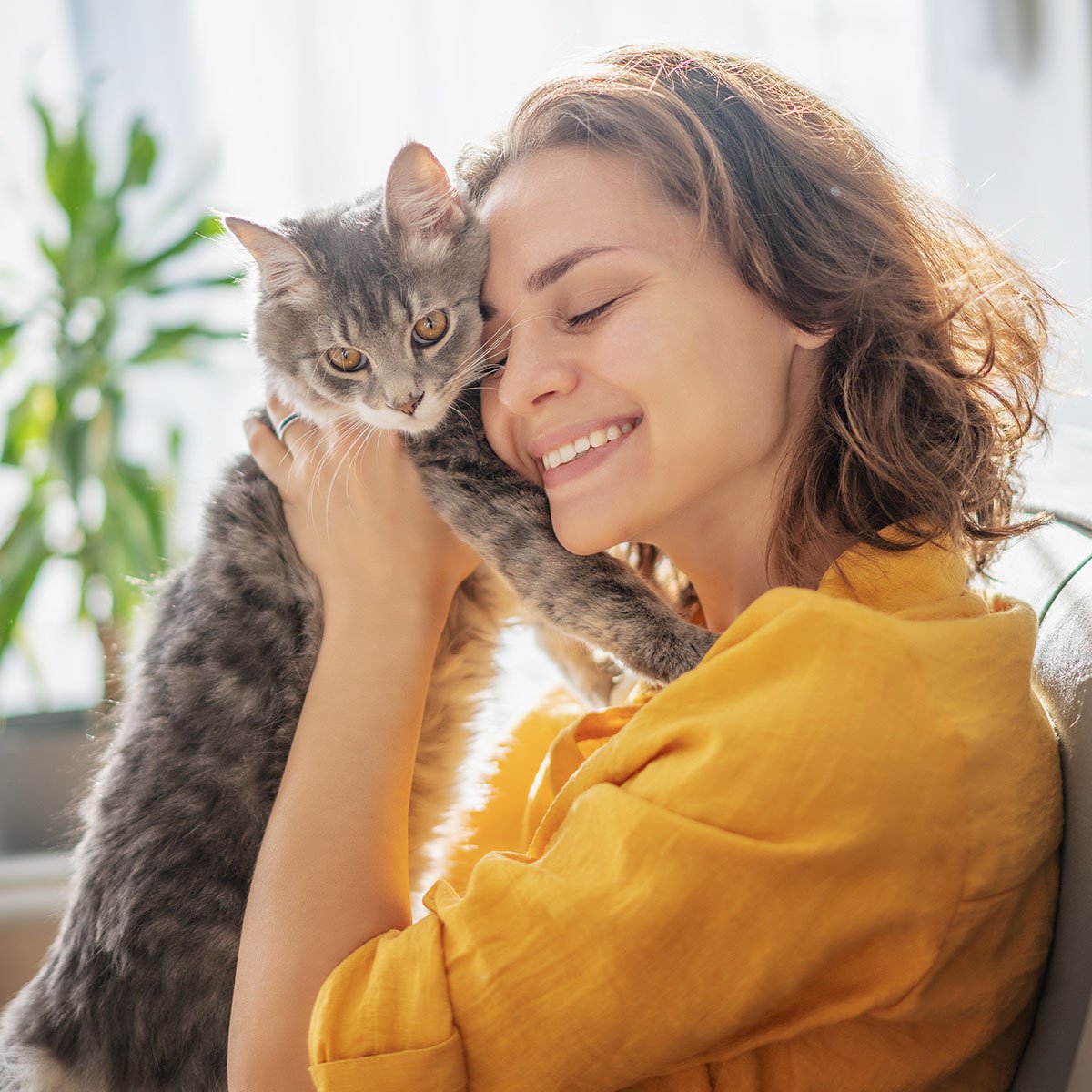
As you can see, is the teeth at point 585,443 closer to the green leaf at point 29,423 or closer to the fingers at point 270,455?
the fingers at point 270,455

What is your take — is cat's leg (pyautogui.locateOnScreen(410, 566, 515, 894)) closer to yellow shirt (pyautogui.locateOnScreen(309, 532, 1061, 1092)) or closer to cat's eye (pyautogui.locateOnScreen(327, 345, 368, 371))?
cat's eye (pyautogui.locateOnScreen(327, 345, 368, 371))

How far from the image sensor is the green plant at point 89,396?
306 cm

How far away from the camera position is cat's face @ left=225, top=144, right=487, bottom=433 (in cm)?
147

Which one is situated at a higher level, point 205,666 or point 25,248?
point 25,248

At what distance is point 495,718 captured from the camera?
1654mm

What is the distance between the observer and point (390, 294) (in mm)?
1522

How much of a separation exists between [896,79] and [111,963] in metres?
3.57

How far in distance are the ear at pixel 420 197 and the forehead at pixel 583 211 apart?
0.18 meters

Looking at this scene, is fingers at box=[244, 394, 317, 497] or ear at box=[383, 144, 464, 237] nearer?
ear at box=[383, 144, 464, 237]

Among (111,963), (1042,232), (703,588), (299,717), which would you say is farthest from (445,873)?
(1042,232)

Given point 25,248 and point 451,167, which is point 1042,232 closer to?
point 451,167

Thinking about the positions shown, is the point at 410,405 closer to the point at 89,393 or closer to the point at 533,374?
the point at 533,374

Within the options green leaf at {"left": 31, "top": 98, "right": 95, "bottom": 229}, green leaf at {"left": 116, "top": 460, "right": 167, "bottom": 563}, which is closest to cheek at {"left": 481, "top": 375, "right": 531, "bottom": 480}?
green leaf at {"left": 116, "top": 460, "right": 167, "bottom": 563}

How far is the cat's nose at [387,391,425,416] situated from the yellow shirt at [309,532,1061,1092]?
71 cm
